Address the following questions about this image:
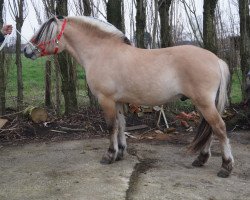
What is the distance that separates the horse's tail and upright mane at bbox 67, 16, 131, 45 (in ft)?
4.40

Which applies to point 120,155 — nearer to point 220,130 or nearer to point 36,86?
point 220,130

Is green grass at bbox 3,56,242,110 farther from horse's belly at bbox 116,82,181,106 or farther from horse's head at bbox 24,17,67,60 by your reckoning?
horse's belly at bbox 116,82,181,106

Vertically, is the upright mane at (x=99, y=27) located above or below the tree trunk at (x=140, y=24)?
below

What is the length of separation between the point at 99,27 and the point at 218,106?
1789mm

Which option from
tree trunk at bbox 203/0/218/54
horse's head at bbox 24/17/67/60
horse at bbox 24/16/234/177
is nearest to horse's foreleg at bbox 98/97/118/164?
horse at bbox 24/16/234/177

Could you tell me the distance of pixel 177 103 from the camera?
8.27 meters

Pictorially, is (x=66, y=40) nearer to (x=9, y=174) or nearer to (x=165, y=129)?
(x=9, y=174)

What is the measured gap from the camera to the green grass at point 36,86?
8.24 metres

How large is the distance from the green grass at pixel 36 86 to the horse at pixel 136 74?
3198mm

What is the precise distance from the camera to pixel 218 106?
4.28m

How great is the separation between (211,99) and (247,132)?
2.81 metres

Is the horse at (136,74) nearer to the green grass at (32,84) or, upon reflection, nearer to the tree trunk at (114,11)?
the tree trunk at (114,11)

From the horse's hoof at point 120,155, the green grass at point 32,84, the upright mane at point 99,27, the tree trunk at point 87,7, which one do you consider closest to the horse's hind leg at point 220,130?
the horse's hoof at point 120,155

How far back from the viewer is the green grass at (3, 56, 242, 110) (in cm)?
824
